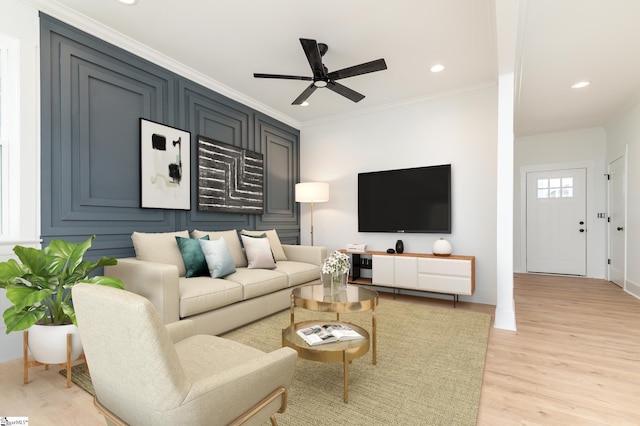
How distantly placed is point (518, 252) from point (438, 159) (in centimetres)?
333

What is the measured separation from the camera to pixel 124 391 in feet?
3.22

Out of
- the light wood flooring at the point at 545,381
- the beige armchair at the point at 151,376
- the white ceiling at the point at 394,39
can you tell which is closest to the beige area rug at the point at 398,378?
the light wood flooring at the point at 545,381

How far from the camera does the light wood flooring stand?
63.8 inches

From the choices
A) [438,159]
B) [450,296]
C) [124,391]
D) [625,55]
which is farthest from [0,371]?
[625,55]

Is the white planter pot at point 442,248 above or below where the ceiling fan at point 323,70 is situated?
below

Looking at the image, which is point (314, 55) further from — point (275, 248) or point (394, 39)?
point (275, 248)

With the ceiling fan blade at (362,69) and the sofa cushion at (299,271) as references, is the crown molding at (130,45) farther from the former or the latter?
the sofa cushion at (299,271)

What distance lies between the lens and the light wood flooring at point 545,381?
162 centimetres

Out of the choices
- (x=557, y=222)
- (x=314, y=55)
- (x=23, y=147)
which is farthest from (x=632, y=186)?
(x=23, y=147)

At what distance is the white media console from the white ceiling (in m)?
2.10

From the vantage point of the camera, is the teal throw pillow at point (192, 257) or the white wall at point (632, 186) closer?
the teal throw pillow at point (192, 257)

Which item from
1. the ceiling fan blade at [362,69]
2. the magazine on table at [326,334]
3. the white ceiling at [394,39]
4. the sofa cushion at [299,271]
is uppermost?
the white ceiling at [394,39]

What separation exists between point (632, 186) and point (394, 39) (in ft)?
13.3

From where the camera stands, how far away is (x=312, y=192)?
14.8ft
